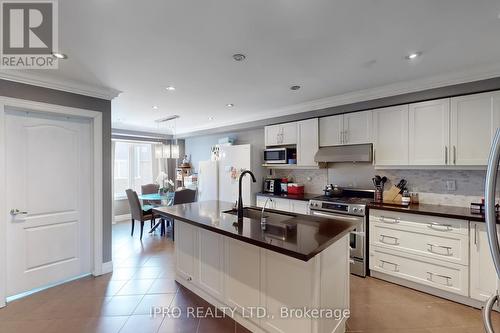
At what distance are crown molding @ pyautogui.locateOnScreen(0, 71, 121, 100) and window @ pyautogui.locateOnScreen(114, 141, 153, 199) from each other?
3.50 metres

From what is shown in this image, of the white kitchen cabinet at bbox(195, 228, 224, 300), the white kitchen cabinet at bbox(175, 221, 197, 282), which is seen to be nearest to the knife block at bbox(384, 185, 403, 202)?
the white kitchen cabinet at bbox(195, 228, 224, 300)

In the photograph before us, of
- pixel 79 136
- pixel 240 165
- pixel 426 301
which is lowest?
pixel 426 301

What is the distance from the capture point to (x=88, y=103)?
3074 mm

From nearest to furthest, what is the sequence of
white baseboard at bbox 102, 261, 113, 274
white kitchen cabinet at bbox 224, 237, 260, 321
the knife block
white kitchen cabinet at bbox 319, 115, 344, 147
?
white kitchen cabinet at bbox 224, 237, 260, 321
white baseboard at bbox 102, 261, 113, 274
the knife block
white kitchen cabinet at bbox 319, 115, 344, 147

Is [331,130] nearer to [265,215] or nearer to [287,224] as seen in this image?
[265,215]

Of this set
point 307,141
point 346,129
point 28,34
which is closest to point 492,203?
point 28,34

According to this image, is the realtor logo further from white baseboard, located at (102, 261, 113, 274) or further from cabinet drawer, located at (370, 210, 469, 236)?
cabinet drawer, located at (370, 210, 469, 236)

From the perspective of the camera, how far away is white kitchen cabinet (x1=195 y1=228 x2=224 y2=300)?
7.60ft

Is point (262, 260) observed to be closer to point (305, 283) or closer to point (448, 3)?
point (305, 283)

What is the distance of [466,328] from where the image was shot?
6.99 ft

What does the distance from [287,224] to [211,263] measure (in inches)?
37.4

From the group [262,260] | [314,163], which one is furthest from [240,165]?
[262,260]

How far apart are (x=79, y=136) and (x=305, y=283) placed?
128 inches

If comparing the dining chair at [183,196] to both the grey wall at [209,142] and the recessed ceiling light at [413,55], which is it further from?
the recessed ceiling light at [413,55]
